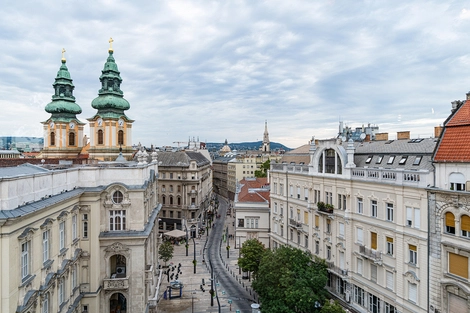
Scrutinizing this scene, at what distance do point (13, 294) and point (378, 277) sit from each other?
2900cm

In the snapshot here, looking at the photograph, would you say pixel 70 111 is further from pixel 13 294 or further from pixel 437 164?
pixel 437 164

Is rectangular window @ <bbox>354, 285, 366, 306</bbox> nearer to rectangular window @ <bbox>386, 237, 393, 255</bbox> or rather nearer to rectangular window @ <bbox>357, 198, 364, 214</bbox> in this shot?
rectangular window @ <bbox>386, 237, 393, 255</bbox>

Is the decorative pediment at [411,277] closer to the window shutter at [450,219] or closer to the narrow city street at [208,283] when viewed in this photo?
the window shutter at [450,219]

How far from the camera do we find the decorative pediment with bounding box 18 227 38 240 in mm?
18516

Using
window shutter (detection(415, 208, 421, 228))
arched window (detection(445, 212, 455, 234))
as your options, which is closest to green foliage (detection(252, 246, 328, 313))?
window shutter (detection(415, 208, 421, 228))

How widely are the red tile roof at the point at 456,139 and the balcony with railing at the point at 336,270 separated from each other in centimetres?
1554

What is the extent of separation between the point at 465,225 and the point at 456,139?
21.1 ft

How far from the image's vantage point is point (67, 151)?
209 feet

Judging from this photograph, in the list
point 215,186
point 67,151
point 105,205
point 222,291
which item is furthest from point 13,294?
point 215,186

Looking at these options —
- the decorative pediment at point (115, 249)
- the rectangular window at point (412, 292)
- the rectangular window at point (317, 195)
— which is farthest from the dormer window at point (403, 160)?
the decorative pediment at point (115, 249)

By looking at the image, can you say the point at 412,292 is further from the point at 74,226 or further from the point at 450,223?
the point at 74,226

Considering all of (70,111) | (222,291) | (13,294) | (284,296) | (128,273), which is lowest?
(222,291)

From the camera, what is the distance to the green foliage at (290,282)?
31312 millimetres

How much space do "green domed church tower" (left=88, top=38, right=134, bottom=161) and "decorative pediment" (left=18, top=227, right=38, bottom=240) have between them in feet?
128
